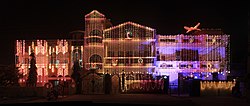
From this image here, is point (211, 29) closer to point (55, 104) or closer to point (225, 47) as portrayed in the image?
point (225, 47)

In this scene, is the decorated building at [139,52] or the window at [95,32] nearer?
the decorated building at [139,52]

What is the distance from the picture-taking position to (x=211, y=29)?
159 ft

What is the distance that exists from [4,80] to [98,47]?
1658 centimetres

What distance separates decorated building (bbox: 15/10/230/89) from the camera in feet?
152

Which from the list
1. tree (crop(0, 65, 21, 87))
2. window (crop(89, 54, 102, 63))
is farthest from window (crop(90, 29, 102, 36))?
tree (crop(0, 65, 21, 87))

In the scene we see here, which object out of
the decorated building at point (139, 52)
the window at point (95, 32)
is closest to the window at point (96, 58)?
the decorated building at point (139, 52)

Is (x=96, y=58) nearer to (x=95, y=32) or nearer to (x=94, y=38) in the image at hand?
(x=94, y=38)

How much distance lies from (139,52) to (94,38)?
19.9 ft

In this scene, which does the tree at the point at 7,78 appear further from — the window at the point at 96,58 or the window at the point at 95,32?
the window at the point at 95,32

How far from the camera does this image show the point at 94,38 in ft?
156

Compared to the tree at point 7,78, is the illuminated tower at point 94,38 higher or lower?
higher

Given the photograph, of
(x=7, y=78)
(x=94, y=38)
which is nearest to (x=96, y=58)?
(x=94, y=38)


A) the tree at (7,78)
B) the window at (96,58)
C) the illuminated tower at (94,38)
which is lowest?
the tree at (7,78)

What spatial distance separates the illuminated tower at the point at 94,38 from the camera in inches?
1873
